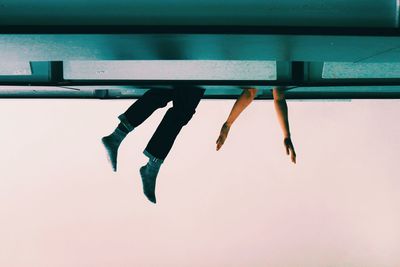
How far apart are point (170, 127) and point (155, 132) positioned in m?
0.08

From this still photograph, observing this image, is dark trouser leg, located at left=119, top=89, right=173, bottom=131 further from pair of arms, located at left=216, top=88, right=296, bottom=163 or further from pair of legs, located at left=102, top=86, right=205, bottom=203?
pair of arms, located at left=216, top=88, right=296, bottom=163

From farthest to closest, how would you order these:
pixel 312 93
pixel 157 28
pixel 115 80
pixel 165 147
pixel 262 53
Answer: pixel 312 93, pixel 115 80, pixel 165 147, pixel 262 53, pixel 157 28

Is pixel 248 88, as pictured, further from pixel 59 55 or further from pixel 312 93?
pixel 59 55

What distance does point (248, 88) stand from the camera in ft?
8.91

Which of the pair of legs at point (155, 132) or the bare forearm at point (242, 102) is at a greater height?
the bare forearm at point (242, 102)

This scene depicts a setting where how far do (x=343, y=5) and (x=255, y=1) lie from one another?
14.5 inches

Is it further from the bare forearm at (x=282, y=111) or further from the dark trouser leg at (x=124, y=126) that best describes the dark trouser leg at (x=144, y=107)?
the bare forearm at (x=282, y=111)

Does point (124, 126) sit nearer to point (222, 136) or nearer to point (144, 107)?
point (144, 107)

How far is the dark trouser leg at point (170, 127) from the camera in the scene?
212cm

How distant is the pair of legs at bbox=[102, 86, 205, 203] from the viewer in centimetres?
213

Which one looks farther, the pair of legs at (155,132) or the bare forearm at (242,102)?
the bare forearm at (242,102)

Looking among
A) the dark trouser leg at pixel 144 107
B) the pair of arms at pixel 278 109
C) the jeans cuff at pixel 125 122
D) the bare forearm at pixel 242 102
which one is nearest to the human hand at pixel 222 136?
the pair of arms at pixel 278 109

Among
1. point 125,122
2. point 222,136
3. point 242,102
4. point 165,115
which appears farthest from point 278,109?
point 125,122

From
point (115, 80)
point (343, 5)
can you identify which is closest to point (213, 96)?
point (115, 80)
